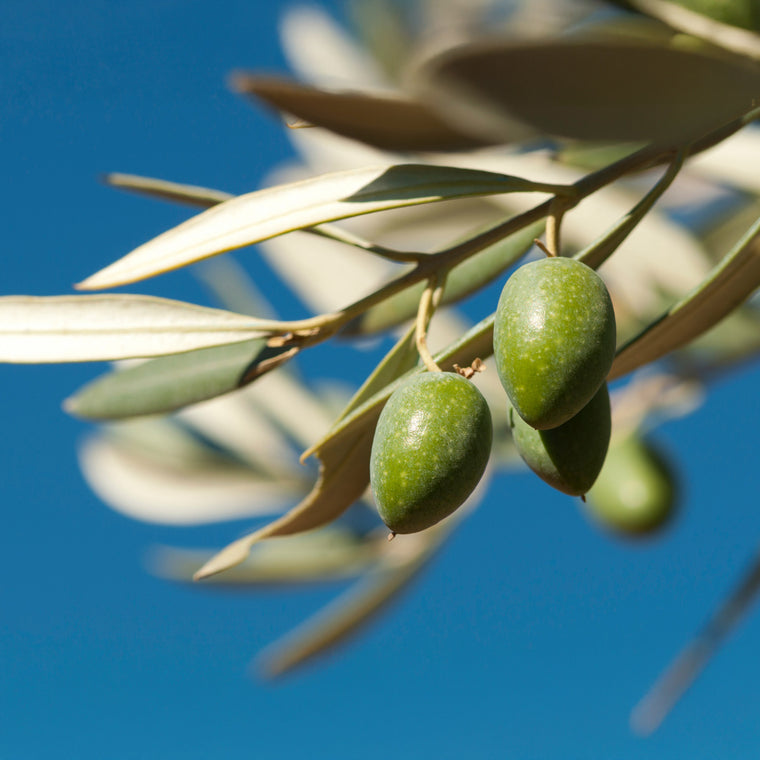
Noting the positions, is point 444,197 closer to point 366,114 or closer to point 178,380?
point 366,114

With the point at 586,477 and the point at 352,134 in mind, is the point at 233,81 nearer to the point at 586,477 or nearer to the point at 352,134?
the point at 352,134

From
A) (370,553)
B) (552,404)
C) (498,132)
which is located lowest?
(370,553)

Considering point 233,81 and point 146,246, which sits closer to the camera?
point 146,246

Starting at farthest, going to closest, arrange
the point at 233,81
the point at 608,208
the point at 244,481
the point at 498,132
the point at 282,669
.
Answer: the point at 244,481 < the point at 282,669 < the point at 608,208 < the point at 233,81 < the point at 498,132

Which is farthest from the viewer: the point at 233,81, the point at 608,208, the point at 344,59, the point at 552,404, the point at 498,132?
the point at 344,59

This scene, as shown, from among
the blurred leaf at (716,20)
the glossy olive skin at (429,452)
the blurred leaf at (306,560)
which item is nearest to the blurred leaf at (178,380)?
the glossy olive skin at (429,452)

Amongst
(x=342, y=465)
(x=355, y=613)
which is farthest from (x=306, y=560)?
(x=342, y=465)

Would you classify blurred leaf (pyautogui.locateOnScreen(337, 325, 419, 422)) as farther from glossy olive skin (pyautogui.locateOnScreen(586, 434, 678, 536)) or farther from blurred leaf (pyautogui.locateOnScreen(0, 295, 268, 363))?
glossy olive skin (pyautogui.locateOnScreen(586, 434, 678, 536))

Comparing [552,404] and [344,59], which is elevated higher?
[552,404]

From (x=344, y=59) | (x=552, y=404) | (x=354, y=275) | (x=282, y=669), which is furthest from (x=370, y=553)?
(x=552, y=404)
